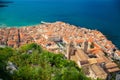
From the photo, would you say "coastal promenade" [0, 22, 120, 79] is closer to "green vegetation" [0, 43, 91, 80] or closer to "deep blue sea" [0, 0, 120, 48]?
"deep blue sea" [0, 0, 120, 48]

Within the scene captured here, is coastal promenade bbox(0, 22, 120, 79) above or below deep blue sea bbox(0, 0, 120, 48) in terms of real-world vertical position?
below

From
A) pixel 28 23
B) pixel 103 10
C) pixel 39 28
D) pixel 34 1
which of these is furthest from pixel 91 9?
pixel 39 28

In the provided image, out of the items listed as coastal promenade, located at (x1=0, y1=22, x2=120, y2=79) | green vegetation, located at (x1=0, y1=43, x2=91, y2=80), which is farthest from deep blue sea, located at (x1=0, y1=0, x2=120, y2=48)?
green vegetation, located at (x1=0, y1=43, x2=91, y2=80)

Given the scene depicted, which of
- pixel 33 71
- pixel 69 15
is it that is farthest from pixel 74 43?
pixel 69 15

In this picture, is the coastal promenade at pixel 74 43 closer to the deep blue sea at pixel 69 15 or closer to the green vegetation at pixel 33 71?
the deep blue sea at pixel 69 15

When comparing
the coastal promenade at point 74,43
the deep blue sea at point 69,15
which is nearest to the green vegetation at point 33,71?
the coastal promenade at point 74,43

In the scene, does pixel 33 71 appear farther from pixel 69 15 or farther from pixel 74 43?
pixel 69 15
